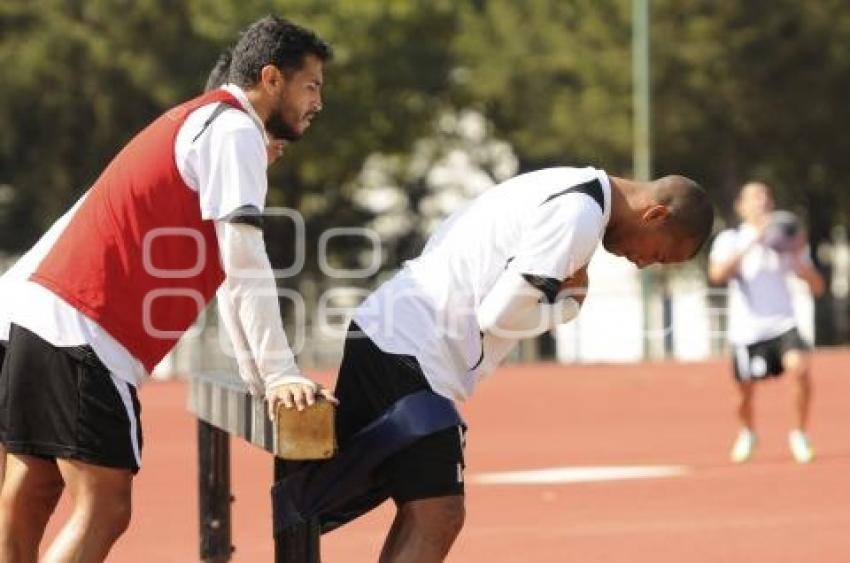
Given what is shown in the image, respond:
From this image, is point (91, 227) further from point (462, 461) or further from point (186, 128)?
point (462, 461)

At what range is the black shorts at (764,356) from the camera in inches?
663

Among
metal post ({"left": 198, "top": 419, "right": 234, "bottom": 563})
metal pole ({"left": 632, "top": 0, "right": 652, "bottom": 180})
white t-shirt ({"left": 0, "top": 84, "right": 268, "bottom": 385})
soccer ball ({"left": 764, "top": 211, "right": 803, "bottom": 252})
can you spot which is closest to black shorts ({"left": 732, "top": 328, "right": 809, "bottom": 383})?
soccer ball ({"left": 764, "top": 211, "right": 803, "bottom": 252})

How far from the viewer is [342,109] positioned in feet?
159

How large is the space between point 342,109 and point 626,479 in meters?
33.5

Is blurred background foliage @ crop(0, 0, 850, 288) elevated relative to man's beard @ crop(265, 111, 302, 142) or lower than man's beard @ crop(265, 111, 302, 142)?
elevated

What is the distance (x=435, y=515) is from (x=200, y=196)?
1121 mm

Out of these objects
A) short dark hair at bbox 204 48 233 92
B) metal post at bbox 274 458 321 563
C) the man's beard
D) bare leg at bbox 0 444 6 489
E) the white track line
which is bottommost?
the white track line

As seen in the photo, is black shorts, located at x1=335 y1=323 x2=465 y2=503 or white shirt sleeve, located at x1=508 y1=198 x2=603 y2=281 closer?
white shirt sleeve, located at x1=508 y1=198 x2=603 y2=281

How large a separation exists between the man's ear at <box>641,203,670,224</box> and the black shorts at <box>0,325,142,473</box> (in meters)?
1.54

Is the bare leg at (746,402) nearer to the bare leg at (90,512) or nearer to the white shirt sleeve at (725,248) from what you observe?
the white shirt sleeve at (725,248)

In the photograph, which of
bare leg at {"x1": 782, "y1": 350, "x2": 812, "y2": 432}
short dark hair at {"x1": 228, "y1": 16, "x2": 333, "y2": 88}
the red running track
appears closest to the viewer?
short dark hair at {"x1": 228, "y1": 16, "x2": 333, "y2": 88}

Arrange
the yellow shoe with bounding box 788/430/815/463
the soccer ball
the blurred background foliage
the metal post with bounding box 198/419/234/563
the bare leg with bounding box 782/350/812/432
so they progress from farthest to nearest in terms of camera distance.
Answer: the blurred background foliage, the soccer ball, the bare leg with bounding box 782/350/812/432, the yellow shoe with bounding box 788/430/815/463, the metal post with bounding box 198/419/234/563

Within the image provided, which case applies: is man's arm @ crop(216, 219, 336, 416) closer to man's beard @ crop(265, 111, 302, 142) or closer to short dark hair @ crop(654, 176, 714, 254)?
man's beard @ crop(265, 111, 302, 142)

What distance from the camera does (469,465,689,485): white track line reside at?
15.5 meters
